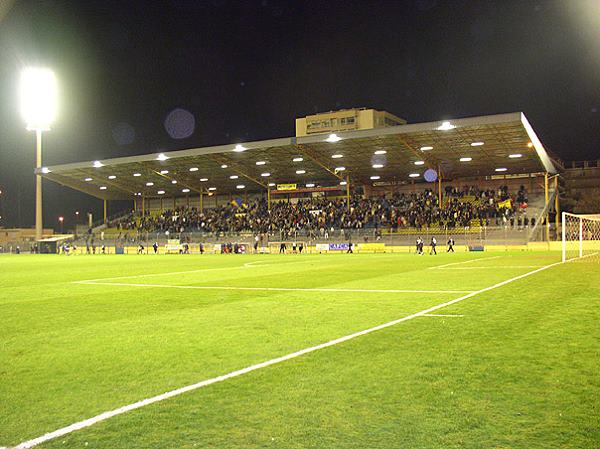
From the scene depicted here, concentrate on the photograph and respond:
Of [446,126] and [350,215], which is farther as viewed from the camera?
[350,215]

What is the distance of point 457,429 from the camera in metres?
4.12

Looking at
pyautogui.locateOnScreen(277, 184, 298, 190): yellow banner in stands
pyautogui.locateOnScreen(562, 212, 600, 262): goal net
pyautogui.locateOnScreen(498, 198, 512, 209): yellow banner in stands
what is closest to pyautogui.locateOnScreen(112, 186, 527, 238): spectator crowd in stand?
pyautogui.locateOnScreen(498, 198, 512, 209): yellow banner in stands

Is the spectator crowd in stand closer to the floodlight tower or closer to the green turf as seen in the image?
the floodlight tower

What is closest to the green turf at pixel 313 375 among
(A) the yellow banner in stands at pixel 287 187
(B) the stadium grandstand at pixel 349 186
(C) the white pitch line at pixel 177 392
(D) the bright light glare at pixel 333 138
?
(C) the white pitch line at pixel 177 392

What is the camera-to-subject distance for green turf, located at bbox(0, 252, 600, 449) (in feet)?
13.4

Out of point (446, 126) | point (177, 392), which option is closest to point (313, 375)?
point (177, 392)

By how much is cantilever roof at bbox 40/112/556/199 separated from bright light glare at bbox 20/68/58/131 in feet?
21.2

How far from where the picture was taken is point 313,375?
18.8 ft

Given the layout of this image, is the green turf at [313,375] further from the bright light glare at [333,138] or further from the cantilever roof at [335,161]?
the bright light glare at [333,138]

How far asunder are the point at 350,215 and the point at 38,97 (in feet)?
108

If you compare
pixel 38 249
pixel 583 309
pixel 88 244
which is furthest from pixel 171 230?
pixel 583 309

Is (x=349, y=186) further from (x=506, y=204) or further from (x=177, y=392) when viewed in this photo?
(x=177, y=392)

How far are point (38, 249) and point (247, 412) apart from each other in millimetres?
67940

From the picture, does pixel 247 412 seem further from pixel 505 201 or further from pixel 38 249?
pixel 38 249
